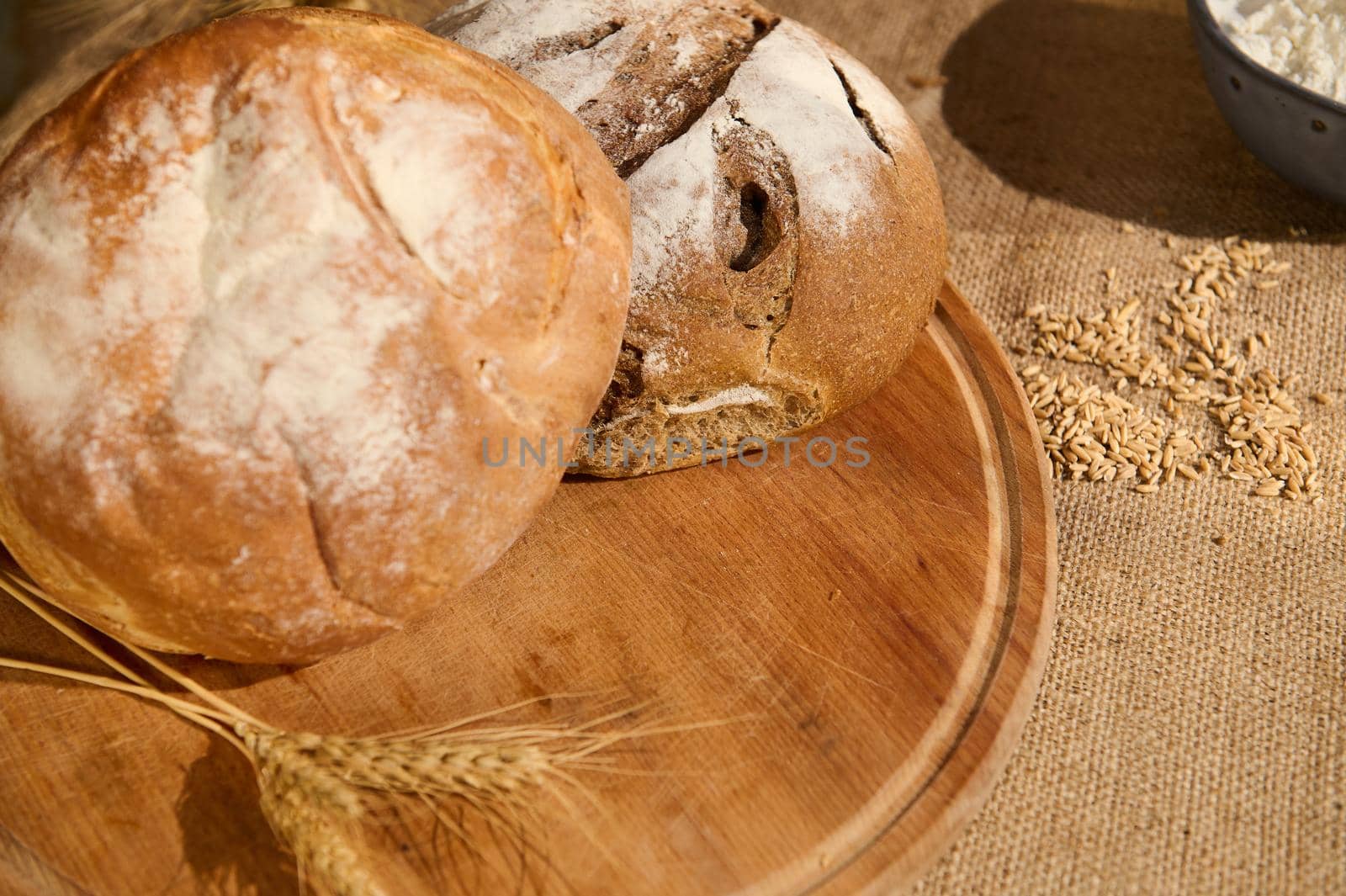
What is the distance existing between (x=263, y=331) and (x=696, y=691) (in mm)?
825

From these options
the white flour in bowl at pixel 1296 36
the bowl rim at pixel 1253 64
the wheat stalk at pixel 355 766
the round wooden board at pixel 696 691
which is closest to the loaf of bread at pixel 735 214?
the round wooden board at pixel 696 691

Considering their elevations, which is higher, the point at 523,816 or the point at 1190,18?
the point at 1190,18

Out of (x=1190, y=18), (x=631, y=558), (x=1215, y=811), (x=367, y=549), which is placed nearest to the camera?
(x=367, y=549)

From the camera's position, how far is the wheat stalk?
142 centimetres

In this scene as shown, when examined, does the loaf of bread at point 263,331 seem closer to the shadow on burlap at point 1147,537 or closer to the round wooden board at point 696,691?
the round wooden board at point 696,691

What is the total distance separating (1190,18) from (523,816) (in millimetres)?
2293

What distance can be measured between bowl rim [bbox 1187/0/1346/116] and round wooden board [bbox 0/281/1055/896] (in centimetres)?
102

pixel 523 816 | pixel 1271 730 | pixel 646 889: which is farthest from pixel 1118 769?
pixel 523 816

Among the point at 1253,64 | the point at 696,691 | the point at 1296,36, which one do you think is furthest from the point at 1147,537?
the point at 1296,36

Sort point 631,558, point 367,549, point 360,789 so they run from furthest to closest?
point 631,558, point 360,789, point 367,549

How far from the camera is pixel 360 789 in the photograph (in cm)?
155

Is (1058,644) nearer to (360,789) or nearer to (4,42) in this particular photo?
(360,789)

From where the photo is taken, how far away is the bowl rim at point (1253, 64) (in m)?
2.23

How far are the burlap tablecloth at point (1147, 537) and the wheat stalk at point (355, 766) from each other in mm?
624
